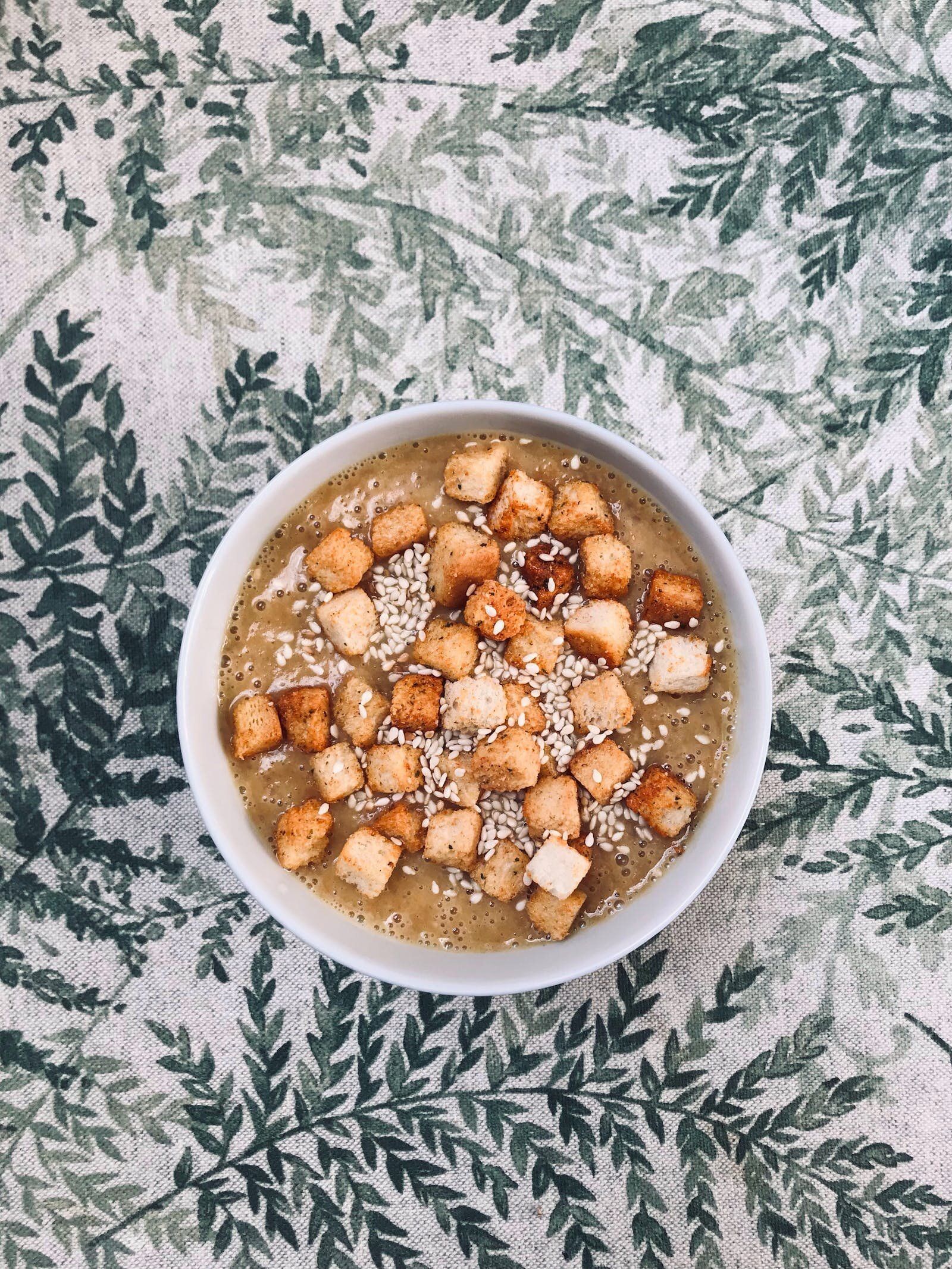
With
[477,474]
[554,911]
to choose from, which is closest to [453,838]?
[554,911]

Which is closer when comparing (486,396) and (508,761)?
(508,761)

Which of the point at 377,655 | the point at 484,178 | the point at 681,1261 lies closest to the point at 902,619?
the point at 377,655

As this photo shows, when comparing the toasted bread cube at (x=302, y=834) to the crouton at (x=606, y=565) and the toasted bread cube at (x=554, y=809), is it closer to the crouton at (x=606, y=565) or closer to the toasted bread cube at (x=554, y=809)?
the toasted bread cube at (x=554, y=809)

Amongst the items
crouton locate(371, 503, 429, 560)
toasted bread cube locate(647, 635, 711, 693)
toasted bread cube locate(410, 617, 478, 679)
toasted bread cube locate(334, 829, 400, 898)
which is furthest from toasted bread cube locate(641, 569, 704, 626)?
toasted bread cube locate(334, 829, 400, 898)

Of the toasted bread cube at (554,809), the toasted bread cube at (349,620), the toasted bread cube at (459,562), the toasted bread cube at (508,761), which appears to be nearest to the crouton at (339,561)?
the toasted bread cube at (349,620)

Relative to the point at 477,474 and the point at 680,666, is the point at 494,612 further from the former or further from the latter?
the point at 680,666

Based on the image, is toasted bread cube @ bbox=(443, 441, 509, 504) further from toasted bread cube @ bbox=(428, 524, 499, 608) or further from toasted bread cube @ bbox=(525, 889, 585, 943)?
toasted bread cube @ bbox=(525, 889, 585, 943)

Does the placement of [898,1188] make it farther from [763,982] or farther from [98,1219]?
[98,1219]
